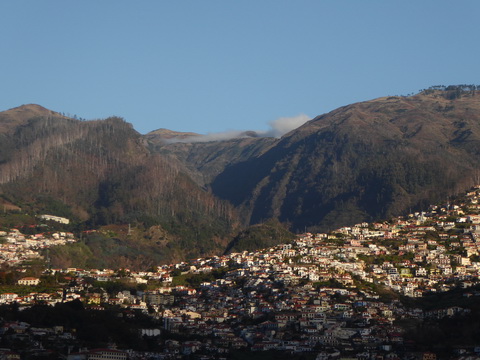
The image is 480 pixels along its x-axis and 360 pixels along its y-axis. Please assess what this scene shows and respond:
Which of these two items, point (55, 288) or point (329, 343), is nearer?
point (329, 343)

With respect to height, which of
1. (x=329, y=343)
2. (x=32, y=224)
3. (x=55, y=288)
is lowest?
(x=329, y=343)

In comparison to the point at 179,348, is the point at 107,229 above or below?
above

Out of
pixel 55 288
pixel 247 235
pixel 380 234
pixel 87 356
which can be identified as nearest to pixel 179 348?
pixel 87 356

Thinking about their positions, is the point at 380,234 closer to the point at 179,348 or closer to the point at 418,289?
the point at 418,289

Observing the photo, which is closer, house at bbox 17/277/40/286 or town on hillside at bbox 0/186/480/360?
town on hillside at bbox 0/186/480/360

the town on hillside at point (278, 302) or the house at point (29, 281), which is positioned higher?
the house at point (29, 281)

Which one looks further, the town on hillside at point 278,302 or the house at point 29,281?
the house at point 29,281

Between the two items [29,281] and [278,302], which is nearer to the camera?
[278,302]

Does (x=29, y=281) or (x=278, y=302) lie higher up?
(x=29, y=281)
